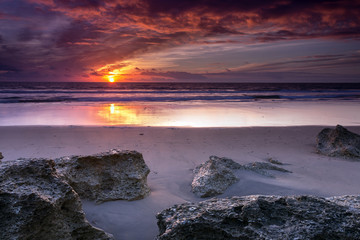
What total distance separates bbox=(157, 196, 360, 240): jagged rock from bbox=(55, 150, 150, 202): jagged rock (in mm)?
1549

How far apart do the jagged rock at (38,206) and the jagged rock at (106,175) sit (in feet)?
3.60

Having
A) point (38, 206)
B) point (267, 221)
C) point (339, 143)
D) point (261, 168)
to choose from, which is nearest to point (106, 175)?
point (38, 206)

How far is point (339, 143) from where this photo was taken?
7000 millimetres

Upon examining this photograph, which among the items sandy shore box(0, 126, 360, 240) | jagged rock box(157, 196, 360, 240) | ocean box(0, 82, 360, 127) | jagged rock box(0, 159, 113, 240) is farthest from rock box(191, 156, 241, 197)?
ocean box(0, 82, 360, 127)

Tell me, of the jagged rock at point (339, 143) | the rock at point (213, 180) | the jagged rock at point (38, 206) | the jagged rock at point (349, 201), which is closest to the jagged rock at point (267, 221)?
the jagged rock at point (349, 201)

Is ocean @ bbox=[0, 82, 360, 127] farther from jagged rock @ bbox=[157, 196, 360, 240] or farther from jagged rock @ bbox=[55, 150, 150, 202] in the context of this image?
jagged rock @ bbox=[157, 196, 360, 240]

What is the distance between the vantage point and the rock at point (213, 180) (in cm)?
423

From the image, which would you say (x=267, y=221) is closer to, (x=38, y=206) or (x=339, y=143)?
(x=38, y=206)

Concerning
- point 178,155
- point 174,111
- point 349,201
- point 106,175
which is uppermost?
point 174,111

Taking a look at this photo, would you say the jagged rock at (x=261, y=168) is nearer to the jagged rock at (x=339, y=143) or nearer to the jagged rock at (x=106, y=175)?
the jagged rock at (x=106, y=175)

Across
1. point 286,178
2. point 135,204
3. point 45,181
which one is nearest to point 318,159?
point 286,178

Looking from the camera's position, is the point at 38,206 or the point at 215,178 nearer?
the point at 38,206

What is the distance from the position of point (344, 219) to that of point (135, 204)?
2.59m

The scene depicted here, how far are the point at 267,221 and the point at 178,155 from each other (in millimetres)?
4864
